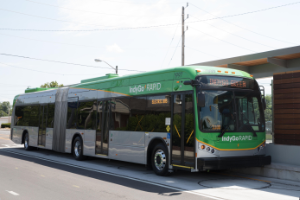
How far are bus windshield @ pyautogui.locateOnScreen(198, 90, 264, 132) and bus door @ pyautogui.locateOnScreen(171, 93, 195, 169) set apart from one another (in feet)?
1.20

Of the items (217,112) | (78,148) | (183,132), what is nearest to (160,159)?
(183,132)

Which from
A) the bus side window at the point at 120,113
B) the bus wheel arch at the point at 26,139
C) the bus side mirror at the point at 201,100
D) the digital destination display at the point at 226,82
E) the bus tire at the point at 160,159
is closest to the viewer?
the bus side mirror at the point at 201,100

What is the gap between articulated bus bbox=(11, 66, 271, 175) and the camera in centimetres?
912

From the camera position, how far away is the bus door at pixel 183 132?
9150mm

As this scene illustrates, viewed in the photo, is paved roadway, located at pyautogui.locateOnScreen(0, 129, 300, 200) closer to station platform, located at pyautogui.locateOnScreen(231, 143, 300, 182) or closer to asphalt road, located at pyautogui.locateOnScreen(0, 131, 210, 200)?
asphalt road, located at pyautogui.locateOnScreen(0, 131, 210, 200)

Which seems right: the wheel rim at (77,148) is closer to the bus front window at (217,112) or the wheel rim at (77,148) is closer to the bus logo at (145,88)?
the bus logo at (145,88)

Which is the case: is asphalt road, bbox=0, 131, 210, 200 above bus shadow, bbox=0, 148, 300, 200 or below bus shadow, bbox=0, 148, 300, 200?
below

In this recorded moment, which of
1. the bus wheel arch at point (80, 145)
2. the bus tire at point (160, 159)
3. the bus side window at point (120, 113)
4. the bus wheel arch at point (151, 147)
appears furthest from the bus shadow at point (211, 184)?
the bus wheel arch at point (80, 145)

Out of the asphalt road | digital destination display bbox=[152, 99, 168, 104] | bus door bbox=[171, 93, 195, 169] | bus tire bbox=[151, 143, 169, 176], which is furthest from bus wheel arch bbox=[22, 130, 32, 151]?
bus door bbox=[171, 93, 195, 169]

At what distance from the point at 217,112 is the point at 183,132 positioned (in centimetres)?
109

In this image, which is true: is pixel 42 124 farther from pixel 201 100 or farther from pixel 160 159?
pixel 201 100

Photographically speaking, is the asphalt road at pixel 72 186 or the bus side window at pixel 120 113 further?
the bus side window at pixel 120 113

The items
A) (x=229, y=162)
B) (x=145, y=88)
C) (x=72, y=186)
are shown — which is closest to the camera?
(x=72, y=186)

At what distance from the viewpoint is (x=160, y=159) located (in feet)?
33.9
